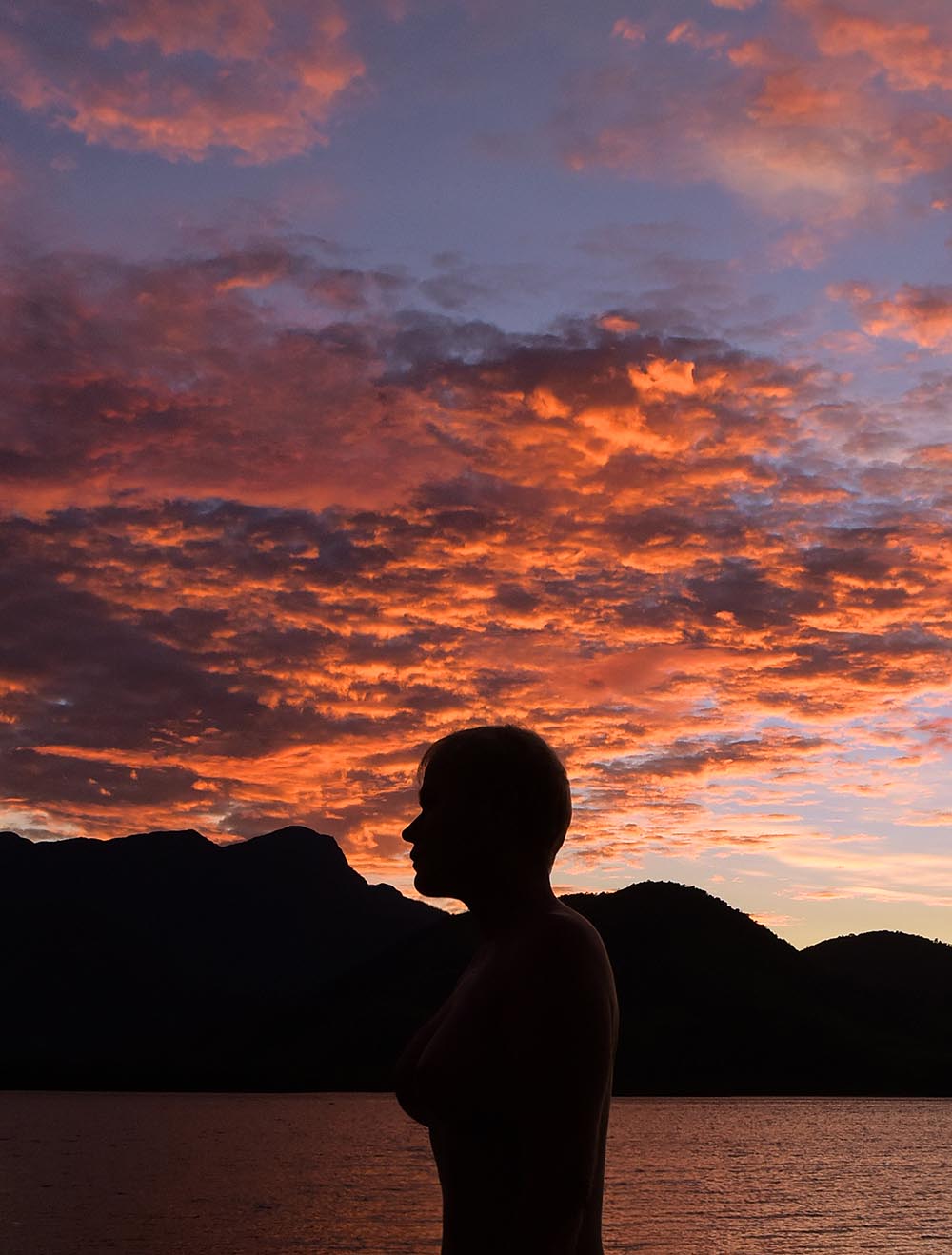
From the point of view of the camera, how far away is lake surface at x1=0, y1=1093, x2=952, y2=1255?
77625 millimetres

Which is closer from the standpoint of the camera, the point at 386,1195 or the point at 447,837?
the point at 447,837

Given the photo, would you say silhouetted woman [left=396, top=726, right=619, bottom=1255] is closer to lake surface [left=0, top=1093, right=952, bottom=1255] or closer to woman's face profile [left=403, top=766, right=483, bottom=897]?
woman's face profile [left=403, top=766, right=483, bottom=897]

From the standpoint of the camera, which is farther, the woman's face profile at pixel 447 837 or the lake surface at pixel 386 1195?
the lake surface at pixel 386 1195

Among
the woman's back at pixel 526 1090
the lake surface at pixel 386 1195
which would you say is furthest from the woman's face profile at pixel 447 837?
the lake surface at pixel 386 1195

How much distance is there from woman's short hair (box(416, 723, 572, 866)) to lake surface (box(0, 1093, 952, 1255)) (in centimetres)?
7373

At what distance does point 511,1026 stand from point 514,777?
57 cm

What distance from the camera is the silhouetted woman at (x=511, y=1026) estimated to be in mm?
2691

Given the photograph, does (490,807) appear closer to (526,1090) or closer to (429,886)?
(429,886)

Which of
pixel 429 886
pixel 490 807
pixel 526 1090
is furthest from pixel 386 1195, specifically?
pixel 526 1090

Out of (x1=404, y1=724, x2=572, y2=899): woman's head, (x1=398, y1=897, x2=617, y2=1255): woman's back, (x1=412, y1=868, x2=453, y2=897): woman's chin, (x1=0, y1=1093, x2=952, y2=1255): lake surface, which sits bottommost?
(x1=0, y1=1093, x2=952, y2=1255): lake surface

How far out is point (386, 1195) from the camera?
4035 inches

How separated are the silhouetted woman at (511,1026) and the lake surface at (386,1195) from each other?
7358 centimetres

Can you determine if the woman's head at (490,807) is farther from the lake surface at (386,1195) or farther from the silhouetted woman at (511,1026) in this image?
the lake surface at (386,1195)

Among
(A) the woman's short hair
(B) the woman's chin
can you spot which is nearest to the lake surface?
(B) the woman's chin
